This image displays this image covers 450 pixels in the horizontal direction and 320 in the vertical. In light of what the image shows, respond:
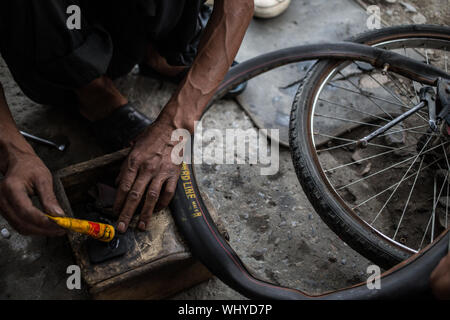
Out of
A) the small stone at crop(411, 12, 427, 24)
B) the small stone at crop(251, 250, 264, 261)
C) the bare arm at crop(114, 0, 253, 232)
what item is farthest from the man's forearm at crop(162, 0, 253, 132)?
the small stone at crop(411, 12, 427, 24)

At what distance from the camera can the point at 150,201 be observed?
1.31 m

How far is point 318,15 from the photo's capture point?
2639mm

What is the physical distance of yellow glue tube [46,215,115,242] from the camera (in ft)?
3.55

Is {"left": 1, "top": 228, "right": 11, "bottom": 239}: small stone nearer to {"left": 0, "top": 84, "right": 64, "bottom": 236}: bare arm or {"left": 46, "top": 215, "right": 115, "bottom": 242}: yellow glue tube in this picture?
{"left": 0, "top": 84, "right": 64, "bottom": 236}: bare arm

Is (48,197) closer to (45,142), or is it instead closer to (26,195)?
(26,195)

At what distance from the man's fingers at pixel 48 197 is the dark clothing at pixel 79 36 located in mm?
437

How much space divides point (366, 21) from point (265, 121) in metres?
1.16

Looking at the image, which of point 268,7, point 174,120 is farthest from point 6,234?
point 268,7

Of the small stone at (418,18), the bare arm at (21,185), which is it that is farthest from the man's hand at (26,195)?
the small stone at (418,18)

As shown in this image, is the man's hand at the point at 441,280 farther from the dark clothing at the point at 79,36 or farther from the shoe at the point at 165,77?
the shoe at the point at 165,77

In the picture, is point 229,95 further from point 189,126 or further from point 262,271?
point 262,271

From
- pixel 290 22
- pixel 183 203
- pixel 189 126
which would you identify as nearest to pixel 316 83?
pixel 189 126

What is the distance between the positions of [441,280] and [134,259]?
0.92 meters

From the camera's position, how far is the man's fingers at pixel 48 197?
115 cm
